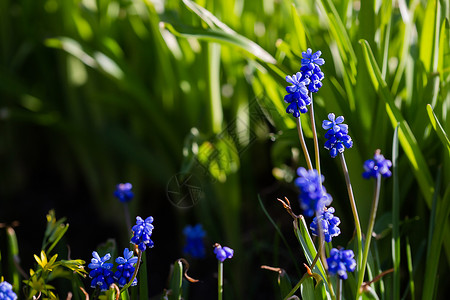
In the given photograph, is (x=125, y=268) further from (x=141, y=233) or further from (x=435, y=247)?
(x=435, y=247)

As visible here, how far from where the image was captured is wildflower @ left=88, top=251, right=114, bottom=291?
96cm

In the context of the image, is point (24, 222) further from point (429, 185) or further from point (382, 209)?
point (429, 185)

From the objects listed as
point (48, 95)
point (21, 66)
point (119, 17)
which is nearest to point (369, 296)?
point (119, 17)

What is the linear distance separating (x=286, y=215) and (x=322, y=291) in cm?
89

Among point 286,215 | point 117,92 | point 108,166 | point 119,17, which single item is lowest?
point 286,215

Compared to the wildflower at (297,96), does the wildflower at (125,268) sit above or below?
below

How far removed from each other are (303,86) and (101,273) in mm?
498

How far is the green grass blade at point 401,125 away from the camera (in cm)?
119

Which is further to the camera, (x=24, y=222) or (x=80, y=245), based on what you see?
(x=24, y=222)

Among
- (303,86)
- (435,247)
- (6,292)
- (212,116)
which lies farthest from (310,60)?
(212,116)

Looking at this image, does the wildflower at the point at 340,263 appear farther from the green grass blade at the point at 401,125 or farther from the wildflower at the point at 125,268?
the green grass blade at the point at 401,125

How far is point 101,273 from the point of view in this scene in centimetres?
97

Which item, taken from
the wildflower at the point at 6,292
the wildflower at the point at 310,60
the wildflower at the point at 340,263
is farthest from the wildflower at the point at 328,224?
the wildflower at the point at 6,292

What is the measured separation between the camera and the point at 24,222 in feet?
6.82
